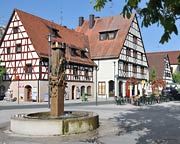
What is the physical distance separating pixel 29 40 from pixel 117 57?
598 inches

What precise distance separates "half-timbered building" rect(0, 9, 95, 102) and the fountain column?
22.0 meters

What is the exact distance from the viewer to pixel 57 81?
519 inches

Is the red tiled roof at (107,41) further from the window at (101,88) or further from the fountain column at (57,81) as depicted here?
the fountain column at (57,81)

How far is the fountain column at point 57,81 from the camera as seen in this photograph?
1318 centimetres

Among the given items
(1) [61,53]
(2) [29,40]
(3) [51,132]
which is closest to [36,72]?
(2) [29,40]

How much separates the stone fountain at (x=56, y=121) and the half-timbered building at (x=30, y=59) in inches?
873

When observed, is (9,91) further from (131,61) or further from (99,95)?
(131,61)

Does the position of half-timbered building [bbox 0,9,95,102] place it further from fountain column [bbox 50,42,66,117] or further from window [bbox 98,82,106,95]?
fountain column [bbox 50,42,66,117]

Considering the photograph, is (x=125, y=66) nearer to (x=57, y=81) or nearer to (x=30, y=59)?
(x=30, y=59)

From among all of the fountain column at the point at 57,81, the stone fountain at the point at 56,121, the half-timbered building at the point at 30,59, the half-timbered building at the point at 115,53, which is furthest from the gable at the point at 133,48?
the stone fountain at the point at 56,121

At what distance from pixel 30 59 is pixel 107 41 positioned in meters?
17.1

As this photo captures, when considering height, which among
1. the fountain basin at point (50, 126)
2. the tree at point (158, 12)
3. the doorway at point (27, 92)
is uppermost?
the tree at point (158, 12)

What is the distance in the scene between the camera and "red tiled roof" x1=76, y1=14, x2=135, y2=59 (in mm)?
50019

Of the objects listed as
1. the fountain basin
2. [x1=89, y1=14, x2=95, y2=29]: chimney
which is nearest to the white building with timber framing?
[x1=89, y1=14, x2=95, y2=29]: chimney
